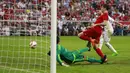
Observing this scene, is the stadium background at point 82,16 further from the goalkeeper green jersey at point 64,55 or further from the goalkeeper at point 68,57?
the goalkeeper green jersey at point 64,55

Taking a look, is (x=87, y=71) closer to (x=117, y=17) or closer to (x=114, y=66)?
(x=114, y=66)

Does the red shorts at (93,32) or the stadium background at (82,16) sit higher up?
the red shorts at (93,32)

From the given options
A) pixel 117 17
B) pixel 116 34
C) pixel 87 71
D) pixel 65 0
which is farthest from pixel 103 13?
pixel 116 34

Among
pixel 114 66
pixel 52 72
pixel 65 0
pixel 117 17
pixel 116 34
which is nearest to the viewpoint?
pixel 52 72

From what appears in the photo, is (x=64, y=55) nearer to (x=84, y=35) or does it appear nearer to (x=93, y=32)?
(x=84, y=35)

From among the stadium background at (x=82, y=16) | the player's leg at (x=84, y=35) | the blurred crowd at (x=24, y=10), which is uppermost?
the blurred crowd at (x=24, y=10)

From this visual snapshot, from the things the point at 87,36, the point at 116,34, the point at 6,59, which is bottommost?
the point at 116,34

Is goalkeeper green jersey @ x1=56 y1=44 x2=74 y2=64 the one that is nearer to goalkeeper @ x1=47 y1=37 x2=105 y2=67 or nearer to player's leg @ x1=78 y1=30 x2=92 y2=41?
goalkeeper @ x1=47 y1=37 x2=105 y2=67

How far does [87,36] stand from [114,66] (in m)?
1.76

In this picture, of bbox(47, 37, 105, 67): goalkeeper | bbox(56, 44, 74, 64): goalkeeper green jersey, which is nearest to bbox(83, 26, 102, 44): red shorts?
bbox(47, 37, 105, 67): goalkeeper

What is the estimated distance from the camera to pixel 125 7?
31.0m

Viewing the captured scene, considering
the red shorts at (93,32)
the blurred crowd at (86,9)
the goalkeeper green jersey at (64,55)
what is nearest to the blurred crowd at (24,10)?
the goalkeeper green jersey at (64,55)

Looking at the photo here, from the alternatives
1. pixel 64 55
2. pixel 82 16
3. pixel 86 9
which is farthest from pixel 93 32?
pixel 82 16

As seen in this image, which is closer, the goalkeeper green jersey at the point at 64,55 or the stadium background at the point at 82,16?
the goalkeeper green jersey at the point at 64,55
